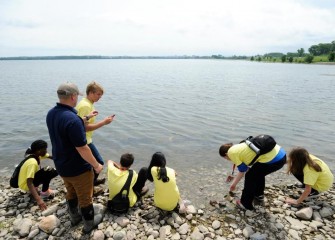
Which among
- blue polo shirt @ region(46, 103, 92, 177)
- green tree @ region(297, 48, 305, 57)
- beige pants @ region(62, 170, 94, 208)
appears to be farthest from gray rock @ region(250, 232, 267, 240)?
green tree @ region(297, 48, 305, 57)

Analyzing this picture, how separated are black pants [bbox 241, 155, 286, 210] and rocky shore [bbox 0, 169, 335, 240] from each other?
0.31m

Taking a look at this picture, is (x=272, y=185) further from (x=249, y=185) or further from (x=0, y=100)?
(x=0, y=100)

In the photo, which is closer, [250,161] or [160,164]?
[250,161]

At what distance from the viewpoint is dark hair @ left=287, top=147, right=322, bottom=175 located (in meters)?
6.72

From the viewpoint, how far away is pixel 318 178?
279 inches

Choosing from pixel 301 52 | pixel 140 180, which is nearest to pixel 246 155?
pixel 140 180

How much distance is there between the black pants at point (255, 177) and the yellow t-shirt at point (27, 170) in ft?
17.2

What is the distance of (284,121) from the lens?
17328mm

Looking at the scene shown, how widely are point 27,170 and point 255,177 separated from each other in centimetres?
563

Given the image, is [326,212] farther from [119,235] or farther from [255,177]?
[119,235]

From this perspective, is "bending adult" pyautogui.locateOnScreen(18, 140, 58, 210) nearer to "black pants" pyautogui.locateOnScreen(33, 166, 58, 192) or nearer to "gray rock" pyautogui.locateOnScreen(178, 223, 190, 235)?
"black pants" pyautogui.locateOnScreen(33, 166, 58, 192)

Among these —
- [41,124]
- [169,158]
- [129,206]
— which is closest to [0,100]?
[41,124]

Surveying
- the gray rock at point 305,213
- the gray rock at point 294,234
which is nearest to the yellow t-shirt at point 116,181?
the gray rock at point 294,234

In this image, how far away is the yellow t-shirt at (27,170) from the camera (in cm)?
669
